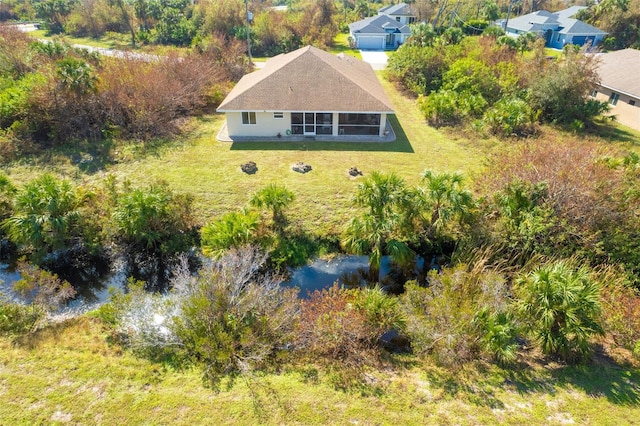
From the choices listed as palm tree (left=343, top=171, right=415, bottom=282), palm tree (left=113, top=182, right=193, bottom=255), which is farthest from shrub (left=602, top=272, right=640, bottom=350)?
palm tree (left=113, top=182, right=193, bottom=255)

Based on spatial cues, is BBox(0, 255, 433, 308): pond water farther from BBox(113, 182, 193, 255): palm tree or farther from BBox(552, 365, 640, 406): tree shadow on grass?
BBox(552, 365, 640, 406): tree shadow on grass

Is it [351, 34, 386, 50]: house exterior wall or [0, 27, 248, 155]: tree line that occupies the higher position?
[351, 34, 386, 50]: house exterior wall

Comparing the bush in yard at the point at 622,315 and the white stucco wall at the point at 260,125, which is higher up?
the white stucco wall at the point at 260,125

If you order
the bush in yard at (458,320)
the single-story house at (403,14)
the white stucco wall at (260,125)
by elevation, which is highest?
the single-story house at (403,14)

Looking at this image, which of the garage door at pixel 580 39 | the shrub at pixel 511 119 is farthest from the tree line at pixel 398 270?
the garage door at pixel 580 39

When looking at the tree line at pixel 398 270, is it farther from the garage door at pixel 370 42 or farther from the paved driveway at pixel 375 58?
the garage door at pixel 370 42

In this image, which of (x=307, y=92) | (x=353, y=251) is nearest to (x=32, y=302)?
(x=353, y=251)
